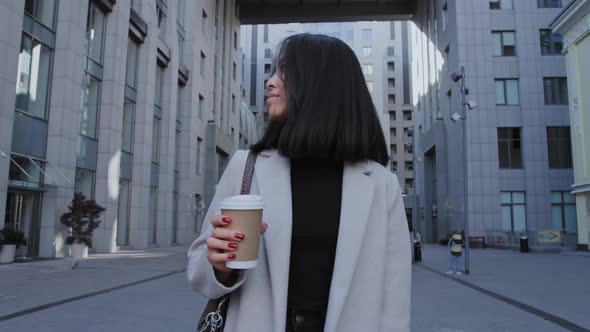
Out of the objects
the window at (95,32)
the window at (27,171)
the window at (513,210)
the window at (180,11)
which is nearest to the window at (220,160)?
the window at (180,11)

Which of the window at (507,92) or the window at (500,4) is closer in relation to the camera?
the window at (507,92)

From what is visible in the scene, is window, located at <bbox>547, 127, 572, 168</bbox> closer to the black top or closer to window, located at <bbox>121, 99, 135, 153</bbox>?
window, located at <bbox>121, 99, 135, 153</bbox>

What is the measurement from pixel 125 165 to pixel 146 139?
2.06 m

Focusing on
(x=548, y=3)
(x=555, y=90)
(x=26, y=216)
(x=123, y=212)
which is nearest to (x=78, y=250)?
(x=26, y=216)

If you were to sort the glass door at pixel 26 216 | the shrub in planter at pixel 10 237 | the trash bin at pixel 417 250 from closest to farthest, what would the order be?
the shrub in planter at pixel 10 237 → the glass door at pixel 26 216 → the trash bin at pixel 417 250

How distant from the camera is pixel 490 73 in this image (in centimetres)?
3759

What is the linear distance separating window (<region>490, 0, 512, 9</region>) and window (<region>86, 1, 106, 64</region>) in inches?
1125

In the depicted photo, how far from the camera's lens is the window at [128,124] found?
89.0 feet

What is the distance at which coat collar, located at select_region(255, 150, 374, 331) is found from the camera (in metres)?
1.65

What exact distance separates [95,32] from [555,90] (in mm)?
31321

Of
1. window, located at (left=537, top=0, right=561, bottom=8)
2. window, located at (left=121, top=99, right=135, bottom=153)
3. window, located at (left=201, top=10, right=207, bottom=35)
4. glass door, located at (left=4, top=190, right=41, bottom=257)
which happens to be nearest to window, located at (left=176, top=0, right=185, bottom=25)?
window, located at (left=201, top=10, right=207, bottom=35)

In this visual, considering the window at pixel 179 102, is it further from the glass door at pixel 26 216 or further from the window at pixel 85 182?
the glass door at pixel 26 216

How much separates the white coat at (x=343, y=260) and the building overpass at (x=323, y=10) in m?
52.9

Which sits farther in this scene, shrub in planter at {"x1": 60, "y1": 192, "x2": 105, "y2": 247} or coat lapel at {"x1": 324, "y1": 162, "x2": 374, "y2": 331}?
shrub in planter at {"x1": 60, "y1": 192, "x2": 105, "y2": 247}
